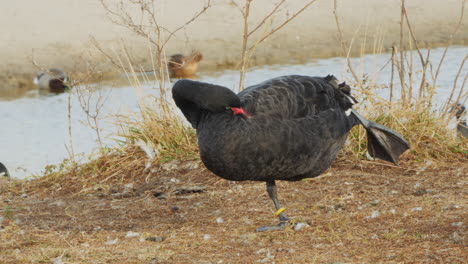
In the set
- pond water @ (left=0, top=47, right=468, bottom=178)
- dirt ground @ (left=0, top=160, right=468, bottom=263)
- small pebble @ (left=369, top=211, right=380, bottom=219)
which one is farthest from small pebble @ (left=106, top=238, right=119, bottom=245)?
pond water @ (left=0, top=47, right=468, bottom=178)

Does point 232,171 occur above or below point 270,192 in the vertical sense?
above

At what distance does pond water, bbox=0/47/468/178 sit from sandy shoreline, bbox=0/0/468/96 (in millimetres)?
613

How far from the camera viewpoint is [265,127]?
440 centimetres

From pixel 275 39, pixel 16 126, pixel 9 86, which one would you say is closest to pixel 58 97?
pixel 9 86

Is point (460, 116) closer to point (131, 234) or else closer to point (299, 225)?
point (299, 225)

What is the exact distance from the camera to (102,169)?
24.5ft

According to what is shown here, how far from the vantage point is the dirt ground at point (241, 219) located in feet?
14.3

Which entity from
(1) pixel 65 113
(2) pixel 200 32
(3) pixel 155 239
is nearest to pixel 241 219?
(3) pixel 155 239

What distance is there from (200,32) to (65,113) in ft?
14.0

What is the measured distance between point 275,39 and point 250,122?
1217 cm

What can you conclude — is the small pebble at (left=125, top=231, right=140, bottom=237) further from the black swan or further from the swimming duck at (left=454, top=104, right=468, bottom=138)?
the swimming duck at (left=454, top=104, right=468, bottom=138)

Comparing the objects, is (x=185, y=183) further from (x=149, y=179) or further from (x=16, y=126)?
(x=16, y=126)

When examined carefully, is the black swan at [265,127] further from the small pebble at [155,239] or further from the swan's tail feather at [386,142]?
the swan's tail feather at [386,142]

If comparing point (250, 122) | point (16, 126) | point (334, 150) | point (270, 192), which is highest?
point (250, 122)
